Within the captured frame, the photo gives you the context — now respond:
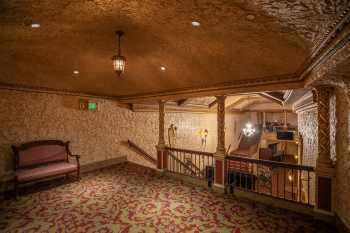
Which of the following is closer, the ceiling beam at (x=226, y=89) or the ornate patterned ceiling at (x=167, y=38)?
the ornate patterned ceiling at (x=167, y=38)

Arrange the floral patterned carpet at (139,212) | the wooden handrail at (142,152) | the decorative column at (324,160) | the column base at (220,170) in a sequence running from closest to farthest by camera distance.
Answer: the floral patterned carpet at (139,212)
the decorative column at (324,160)
the column base at (220,170)
the wooden handrail at (142,152)

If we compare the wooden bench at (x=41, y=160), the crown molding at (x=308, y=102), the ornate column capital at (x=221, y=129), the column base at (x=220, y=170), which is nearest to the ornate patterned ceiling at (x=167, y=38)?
the ornate column capital at (x=221, y=129)

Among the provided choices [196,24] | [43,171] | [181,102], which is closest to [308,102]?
[196,24]

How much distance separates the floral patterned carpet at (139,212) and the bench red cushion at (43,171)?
46 cm

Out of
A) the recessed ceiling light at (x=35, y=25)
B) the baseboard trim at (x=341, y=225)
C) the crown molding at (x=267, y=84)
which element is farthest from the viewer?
the baseboard trim at (x=341, y=225)

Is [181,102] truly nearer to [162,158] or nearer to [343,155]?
[162,158]

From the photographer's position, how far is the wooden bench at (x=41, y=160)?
179 inches

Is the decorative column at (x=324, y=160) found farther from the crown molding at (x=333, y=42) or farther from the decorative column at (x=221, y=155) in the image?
the decorative column at (x=221, y=155)

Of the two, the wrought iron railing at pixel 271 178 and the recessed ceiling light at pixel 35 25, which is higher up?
the recessed ceiling light at pixel 35 25

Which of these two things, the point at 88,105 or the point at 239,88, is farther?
the point at 88,105

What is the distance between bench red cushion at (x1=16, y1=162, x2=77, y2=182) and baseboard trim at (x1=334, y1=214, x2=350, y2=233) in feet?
20.6

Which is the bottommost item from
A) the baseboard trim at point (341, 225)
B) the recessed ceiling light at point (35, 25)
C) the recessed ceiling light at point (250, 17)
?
the baseboard trim at point (341, 225)

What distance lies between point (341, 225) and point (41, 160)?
7.18 m

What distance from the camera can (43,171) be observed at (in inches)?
185
